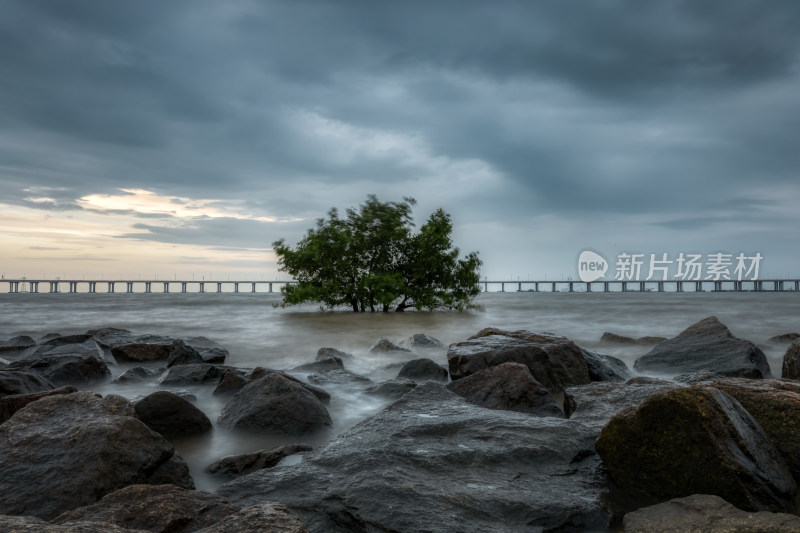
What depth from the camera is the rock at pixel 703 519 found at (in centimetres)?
239

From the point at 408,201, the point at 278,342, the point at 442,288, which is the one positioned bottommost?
the point at 278,342

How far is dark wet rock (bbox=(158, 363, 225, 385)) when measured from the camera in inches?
271

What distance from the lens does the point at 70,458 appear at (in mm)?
3199

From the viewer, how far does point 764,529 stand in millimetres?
2359

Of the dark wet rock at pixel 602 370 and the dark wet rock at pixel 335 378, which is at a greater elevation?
the dark wet rock at pixel 602 370

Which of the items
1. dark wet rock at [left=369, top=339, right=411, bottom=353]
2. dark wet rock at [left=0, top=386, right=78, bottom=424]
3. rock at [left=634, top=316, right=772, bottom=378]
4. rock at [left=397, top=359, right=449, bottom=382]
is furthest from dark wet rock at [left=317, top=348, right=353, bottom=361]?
dark wet rock at [left=0, top=386, right=78, bottom=424]

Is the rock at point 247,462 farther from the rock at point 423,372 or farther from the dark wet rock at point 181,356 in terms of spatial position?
the dark wet rock at point 181,356

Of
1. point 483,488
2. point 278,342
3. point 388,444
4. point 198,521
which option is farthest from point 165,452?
point 278,342

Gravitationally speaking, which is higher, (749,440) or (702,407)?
(702,407)

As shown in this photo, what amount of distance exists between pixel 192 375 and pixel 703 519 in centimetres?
598

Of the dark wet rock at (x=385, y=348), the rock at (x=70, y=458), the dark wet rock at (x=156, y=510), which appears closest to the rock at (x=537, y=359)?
the dark wet rock at (x=385, y=348)

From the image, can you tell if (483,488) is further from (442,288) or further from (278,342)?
(442,288)

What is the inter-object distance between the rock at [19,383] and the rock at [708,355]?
7566 mm

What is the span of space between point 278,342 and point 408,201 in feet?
36.1
